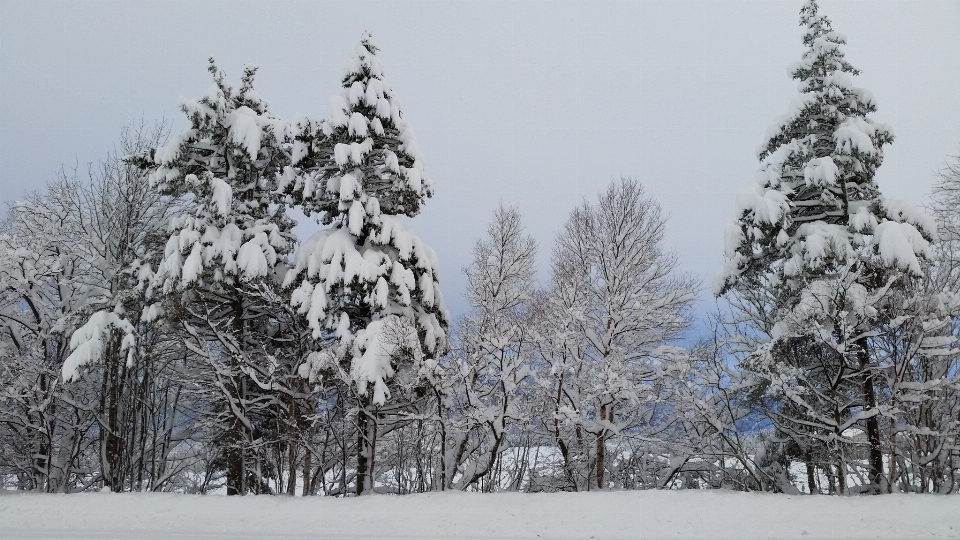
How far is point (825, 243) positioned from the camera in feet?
34.2

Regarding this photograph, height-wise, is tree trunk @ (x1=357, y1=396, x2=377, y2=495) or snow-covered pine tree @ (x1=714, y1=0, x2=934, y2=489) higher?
snow-covered pine tree @ (x1=714, y1=0, x2=934, y2=489)

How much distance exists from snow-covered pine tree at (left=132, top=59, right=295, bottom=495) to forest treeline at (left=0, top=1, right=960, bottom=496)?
0.23 ft

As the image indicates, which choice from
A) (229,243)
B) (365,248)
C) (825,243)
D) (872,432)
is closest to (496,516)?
(365,248)

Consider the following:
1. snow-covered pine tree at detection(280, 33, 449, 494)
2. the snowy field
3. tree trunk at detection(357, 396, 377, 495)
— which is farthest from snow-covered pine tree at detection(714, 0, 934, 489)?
tree trunk at detection(357, 396, 377, 495)

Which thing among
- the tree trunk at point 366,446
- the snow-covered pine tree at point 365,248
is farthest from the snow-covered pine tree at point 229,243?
the tree trunk at point 366,446

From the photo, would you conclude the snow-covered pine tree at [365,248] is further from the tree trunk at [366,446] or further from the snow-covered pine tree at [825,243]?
the snow-covered pine tree at [825,243]

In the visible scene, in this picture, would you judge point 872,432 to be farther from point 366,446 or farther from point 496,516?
point 366,446

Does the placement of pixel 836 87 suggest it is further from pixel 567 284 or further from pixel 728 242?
pixel 567 284

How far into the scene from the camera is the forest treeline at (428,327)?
10.3 metres

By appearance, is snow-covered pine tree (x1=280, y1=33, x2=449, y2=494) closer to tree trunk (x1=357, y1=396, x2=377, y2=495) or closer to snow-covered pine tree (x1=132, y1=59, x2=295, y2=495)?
tree trunk (x1=357, y1=396, x2=377, y2=495)

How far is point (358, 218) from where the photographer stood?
39.7 ft

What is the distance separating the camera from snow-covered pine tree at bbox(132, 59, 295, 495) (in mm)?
12086

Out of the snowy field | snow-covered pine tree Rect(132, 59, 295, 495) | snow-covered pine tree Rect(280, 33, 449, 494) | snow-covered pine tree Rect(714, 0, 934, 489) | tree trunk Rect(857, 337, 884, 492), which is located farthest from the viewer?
snow-covered pine tree Rect(132, 59, 295, 495)

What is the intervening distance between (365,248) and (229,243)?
10.3 feet
